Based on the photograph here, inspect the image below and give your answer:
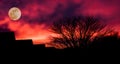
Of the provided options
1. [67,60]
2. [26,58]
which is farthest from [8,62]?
[67,60]

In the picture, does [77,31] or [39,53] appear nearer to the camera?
[39,53]

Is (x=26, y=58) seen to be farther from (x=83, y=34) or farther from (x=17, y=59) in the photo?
(x=83, y=34)

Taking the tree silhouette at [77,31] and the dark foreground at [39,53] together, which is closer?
the dark foreground at [39,53]

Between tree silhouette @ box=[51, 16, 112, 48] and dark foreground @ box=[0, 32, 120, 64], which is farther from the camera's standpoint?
tree silhouette @ box=[51, 16, 112, 48]

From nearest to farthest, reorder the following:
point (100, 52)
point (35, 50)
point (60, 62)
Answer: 1. point (35, 50)
2. point (60, 62)
3. point (100, 52)

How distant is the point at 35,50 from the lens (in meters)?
17.8

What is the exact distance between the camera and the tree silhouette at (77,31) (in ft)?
150

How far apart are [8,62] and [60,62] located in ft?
37.0

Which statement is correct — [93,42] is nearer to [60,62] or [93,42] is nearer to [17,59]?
[60,62]

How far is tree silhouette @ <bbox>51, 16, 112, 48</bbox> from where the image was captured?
45594mm

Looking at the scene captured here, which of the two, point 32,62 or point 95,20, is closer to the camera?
point 32,62

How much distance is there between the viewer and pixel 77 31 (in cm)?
4728

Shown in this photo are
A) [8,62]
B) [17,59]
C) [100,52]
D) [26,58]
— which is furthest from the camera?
[100,52]

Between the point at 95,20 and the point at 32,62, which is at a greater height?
the point at 95,20
